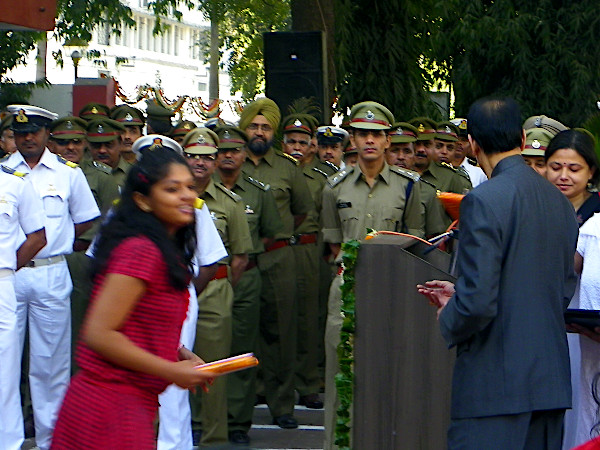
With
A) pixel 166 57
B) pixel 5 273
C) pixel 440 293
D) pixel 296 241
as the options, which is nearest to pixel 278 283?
pixel 296 241

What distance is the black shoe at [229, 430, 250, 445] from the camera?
848 cm

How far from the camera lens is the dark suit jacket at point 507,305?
14.8 feet

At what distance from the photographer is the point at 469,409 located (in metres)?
4.64

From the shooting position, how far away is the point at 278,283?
9477 millimetres

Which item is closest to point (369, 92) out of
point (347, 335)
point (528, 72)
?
point (528, 72)

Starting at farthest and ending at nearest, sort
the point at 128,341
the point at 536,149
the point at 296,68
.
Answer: the point at 296,68, the point at 536,149, the point at 128,341

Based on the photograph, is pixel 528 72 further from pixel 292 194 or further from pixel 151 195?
pixel 151 195

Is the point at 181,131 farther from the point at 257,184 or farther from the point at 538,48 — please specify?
the point at 538,48

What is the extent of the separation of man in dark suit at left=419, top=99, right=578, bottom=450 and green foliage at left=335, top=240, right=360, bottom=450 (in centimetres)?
155

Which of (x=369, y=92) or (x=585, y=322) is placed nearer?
(x=585, y=322)

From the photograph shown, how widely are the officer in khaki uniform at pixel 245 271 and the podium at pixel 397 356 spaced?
8.26ft

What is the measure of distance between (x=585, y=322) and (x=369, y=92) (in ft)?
41.0

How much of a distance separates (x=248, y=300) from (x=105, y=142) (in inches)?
87.7

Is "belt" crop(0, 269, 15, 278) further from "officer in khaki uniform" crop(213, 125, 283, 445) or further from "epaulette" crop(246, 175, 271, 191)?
"epaulette" crop(246, 175, 271, 191)
